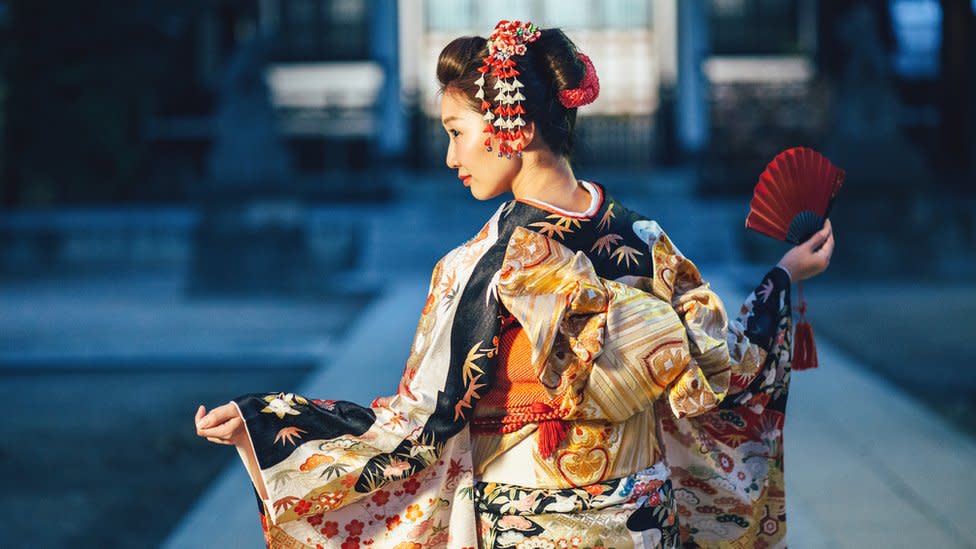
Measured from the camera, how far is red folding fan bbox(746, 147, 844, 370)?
7.93 ft

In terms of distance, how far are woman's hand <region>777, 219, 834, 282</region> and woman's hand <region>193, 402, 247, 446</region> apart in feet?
3.89

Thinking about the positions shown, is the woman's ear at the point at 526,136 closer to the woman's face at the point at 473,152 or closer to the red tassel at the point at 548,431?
the woman's face at the point at 473,152

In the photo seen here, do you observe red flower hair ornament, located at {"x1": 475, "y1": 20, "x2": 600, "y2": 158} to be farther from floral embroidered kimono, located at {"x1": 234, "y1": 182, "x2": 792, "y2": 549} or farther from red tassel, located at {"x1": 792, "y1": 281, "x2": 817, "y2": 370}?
red tassel, located at {"x1": 792, "y1": 281, "x2": 817, "y2": 370}

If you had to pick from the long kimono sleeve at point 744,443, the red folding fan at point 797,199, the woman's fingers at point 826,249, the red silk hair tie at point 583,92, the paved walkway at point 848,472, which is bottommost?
the paved walkway at point 848,472

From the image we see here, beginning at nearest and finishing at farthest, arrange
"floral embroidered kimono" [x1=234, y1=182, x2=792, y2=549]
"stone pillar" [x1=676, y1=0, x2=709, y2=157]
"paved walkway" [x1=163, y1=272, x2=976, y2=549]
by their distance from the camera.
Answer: "floral embroidered kimono" [x1=234, y1=182, x2=792, y2=549] < "paved walkway" [x1=163, y1=272, x2=976, y2=549] < "stone pillar" [x1=676, y1=0, x2=709, y2=157]

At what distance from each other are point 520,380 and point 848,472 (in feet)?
12.1

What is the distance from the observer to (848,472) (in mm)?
5332

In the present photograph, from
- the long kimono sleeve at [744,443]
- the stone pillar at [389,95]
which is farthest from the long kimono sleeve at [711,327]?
the stone pillar at [389,95]

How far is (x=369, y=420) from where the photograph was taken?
2100mm

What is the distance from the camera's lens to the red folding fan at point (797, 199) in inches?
95.1

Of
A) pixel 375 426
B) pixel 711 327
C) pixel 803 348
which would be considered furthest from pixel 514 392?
pixel 803 348

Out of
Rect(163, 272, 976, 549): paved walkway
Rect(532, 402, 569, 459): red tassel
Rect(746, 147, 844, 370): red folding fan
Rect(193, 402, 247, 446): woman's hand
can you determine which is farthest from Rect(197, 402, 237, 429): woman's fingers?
Rect(163, 272, 976, 549): paved walkway

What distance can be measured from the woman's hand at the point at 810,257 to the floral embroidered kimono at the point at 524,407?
257 millimetres

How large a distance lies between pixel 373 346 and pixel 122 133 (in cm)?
950
